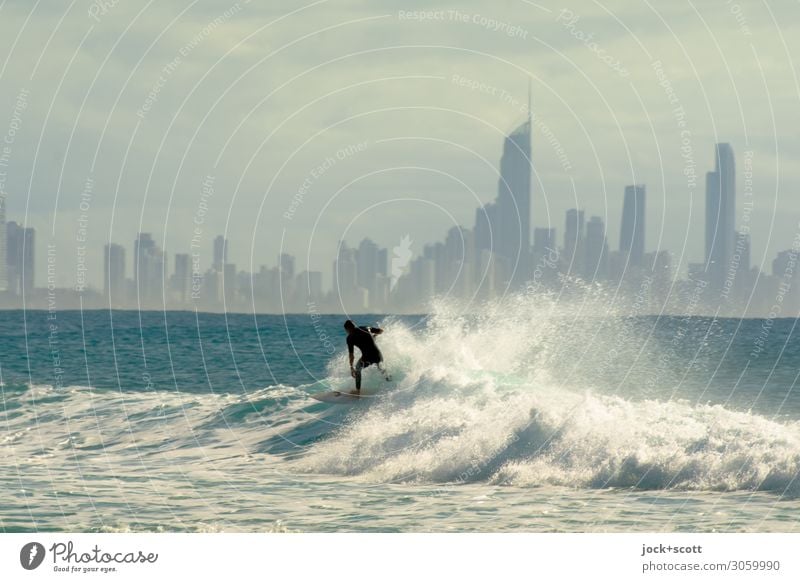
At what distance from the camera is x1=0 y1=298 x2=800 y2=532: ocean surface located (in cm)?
1955

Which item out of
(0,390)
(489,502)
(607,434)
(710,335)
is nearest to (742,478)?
(607,434)

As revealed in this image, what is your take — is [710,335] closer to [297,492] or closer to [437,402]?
[437,402]

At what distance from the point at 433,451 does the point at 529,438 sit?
7.72 ft

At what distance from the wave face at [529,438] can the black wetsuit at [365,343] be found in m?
1.42

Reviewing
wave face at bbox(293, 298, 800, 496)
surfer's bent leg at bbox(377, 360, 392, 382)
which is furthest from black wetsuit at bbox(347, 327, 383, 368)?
surfer's bent leg at bbox(377, 360, 392, 382)

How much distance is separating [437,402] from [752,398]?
20469mm

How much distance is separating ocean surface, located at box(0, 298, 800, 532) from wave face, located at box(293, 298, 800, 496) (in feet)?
0.18

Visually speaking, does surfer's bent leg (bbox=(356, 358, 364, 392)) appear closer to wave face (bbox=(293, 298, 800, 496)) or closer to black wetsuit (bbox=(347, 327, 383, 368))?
black wetsuit (bbox=(347, 327, 383, 368))

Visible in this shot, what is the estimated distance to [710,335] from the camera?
8169 centimetres

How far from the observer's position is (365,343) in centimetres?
2914

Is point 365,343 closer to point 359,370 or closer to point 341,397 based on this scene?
point 359,370

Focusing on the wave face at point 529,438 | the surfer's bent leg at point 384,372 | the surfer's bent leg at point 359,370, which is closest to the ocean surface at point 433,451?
the wave face at point 529,438

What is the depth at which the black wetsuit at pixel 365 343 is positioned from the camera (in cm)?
2894

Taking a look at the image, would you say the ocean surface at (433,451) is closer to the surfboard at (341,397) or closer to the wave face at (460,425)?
the wave face at (460,425)
